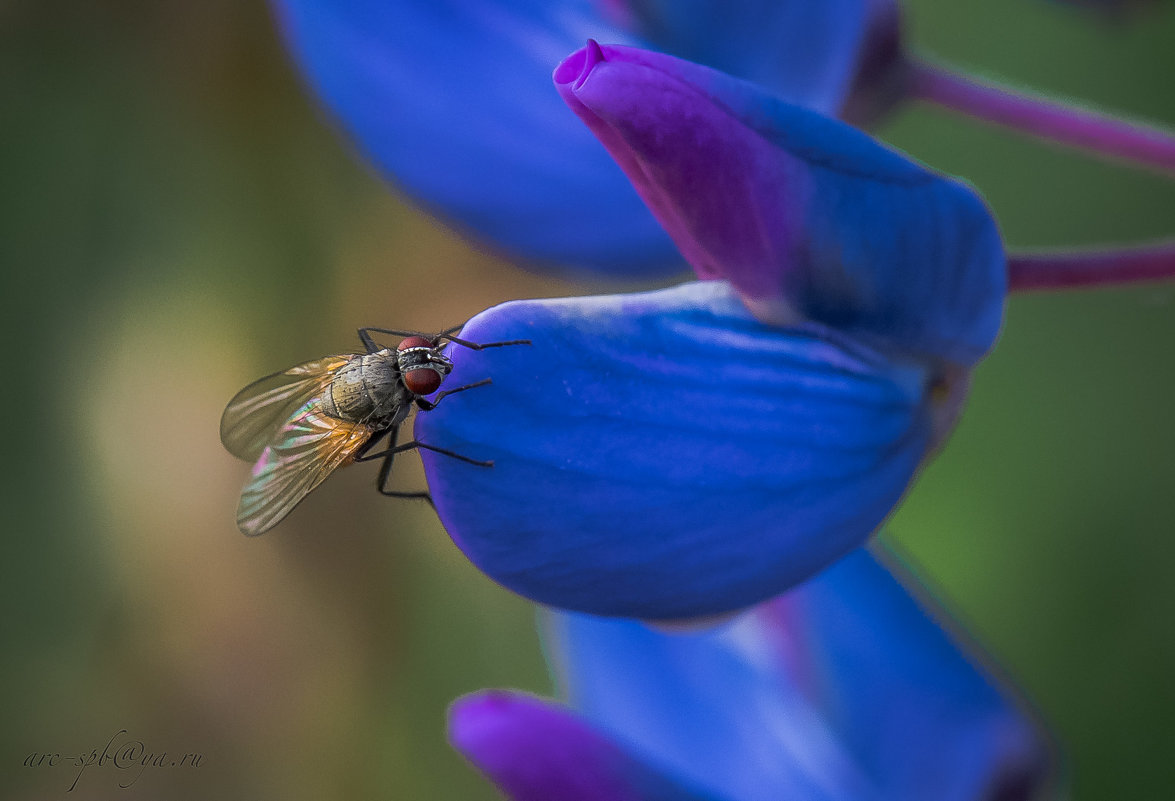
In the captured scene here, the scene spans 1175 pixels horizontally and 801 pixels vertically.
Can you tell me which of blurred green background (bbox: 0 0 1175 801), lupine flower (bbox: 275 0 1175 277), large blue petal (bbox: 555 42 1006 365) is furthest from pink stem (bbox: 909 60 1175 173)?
blurred green background (bbox: 0 0 1175 801)

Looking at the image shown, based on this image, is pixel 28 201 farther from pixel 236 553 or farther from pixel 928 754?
pixel 928 754

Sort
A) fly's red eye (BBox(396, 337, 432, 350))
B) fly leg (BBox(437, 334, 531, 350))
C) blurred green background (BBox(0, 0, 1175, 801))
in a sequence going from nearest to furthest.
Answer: fly leg (BBox(437, 334, 531, 350))
fly's red eye (BBox(396, 337, 432, 350))
blurred green background (BBox(0, 0, 1175, 801))

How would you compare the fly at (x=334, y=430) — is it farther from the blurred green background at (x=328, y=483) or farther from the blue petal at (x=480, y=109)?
the blurred green background at (x=328, y=483)

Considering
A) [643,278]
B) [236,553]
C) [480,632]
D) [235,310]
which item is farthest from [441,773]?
[643,278]

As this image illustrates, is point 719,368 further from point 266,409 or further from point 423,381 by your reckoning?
point 266,409

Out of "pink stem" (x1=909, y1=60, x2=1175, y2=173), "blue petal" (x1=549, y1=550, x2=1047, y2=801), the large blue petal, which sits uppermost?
the large blue petal

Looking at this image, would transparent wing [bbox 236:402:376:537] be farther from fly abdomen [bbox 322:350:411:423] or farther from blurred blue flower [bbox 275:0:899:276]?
blurred blue flower [bbox 275:0:899:276]
